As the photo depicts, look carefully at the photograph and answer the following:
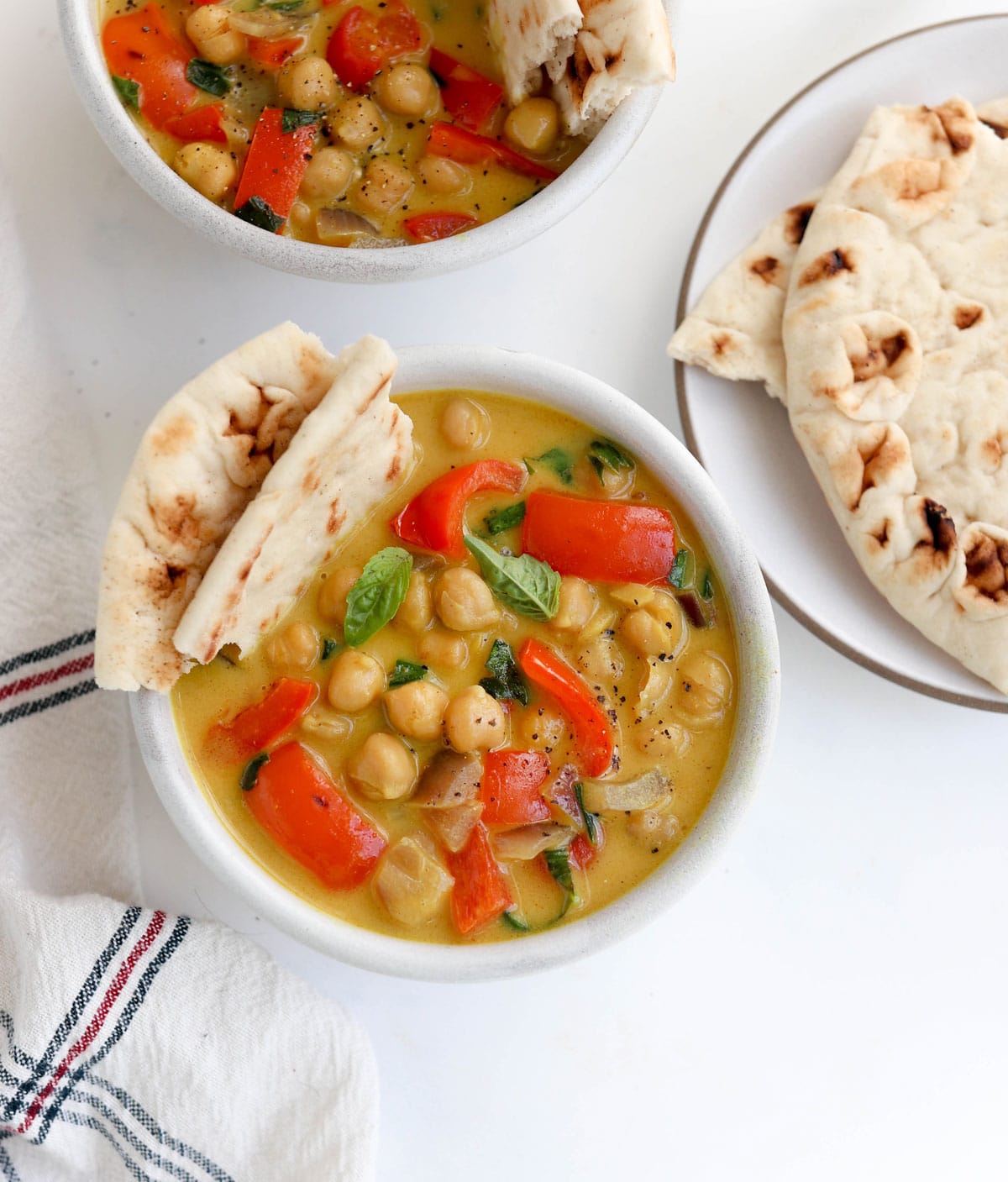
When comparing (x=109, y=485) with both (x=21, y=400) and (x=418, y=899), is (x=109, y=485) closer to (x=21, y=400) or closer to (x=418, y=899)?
(x=21, y=400)

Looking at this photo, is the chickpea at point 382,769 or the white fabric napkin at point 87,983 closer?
the chickpea at point 382,769

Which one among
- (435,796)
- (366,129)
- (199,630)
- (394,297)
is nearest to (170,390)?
(394,297)

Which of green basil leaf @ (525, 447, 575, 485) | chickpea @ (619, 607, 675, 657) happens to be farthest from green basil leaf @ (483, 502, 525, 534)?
chickpea @ (619, 607, 675, 657)

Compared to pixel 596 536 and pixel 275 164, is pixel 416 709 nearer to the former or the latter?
pixel 596 536

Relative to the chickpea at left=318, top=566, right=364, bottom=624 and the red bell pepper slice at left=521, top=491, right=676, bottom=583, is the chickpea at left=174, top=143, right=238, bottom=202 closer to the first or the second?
the chickpea at left=318, top=566, right=364, bottom=624

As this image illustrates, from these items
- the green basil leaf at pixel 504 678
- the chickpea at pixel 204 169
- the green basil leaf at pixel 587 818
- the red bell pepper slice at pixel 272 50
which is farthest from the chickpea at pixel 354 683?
the red bell pepper slice at pixel 272 50

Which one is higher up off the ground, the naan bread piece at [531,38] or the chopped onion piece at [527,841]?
the naan bread piece at [531,38]

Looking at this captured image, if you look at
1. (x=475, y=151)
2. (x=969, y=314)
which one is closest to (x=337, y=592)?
(x=475, y=151)

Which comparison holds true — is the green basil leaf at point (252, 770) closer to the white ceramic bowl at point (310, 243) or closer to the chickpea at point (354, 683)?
the chickpea at point (354, 683)
